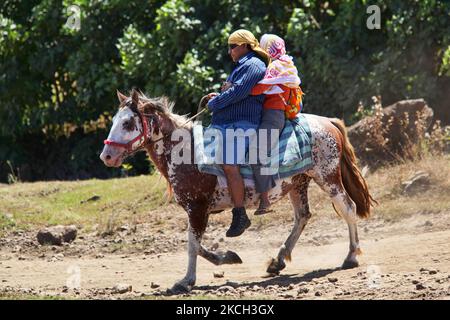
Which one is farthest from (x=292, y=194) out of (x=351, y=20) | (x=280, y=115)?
(x=351, y=20)

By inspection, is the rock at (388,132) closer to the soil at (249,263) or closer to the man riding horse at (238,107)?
the soil at (249,263)

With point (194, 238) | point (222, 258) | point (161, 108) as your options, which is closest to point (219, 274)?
point (222, 258)

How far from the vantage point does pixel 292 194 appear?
34.3 feet

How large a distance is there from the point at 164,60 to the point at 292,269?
22.4 feet

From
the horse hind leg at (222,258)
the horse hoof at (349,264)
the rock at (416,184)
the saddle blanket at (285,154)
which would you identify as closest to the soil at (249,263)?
the horse hoof at (349,264)

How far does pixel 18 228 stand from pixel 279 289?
525cm

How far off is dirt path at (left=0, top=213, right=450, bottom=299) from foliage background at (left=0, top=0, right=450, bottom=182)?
12.2ft

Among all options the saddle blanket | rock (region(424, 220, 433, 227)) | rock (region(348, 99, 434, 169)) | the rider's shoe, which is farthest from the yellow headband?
rock (region(348, 99, 434, 169))

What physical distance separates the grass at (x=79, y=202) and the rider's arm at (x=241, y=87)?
3710mm

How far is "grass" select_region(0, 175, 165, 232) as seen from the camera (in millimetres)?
13438

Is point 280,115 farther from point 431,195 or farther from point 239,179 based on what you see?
point 431,195

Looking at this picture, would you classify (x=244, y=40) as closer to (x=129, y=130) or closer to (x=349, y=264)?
(x=129, y=130)

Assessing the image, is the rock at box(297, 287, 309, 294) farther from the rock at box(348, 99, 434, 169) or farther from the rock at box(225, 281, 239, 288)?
the rock at box(348, 99, 434, 169)

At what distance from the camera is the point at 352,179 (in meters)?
10.5
